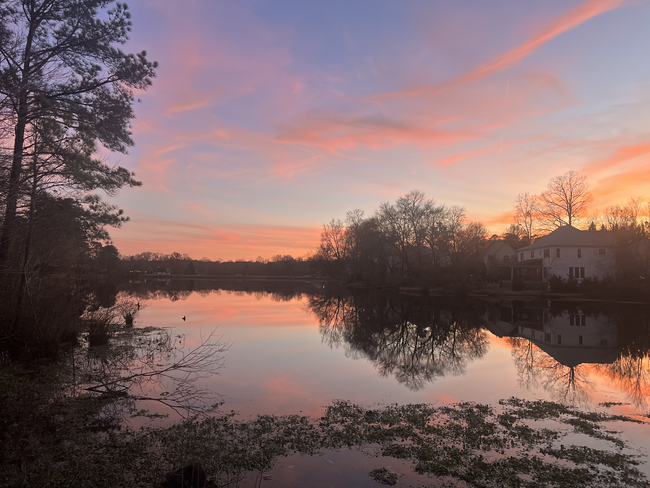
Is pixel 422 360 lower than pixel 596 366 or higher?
lower

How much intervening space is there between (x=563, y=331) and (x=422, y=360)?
1141 cm

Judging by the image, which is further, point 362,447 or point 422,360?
point 422,360

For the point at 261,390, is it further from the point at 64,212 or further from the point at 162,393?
the point at 64,212

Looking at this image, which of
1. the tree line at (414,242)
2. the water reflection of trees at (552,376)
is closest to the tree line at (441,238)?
the tree line at (414,242)

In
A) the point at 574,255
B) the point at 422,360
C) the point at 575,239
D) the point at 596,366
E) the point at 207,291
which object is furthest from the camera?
the point at 207,291

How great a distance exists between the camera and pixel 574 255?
159ft

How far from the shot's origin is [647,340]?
1773cm

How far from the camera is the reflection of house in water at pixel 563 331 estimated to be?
49.9 feet

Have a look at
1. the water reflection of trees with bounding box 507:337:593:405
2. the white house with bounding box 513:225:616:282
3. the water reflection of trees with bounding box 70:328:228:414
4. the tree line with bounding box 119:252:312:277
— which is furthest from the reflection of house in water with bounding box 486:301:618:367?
the tree line with bounding box 119:252:312:277

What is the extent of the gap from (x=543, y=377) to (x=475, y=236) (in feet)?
196

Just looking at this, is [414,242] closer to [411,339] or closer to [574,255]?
[574,255]

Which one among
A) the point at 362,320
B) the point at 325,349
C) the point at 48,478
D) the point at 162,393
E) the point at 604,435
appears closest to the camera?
the point at 48,478

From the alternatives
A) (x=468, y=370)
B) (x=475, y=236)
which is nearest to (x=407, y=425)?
(x=468, y=370)

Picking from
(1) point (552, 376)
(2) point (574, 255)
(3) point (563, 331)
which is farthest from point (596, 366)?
(2) point (574, 255)
